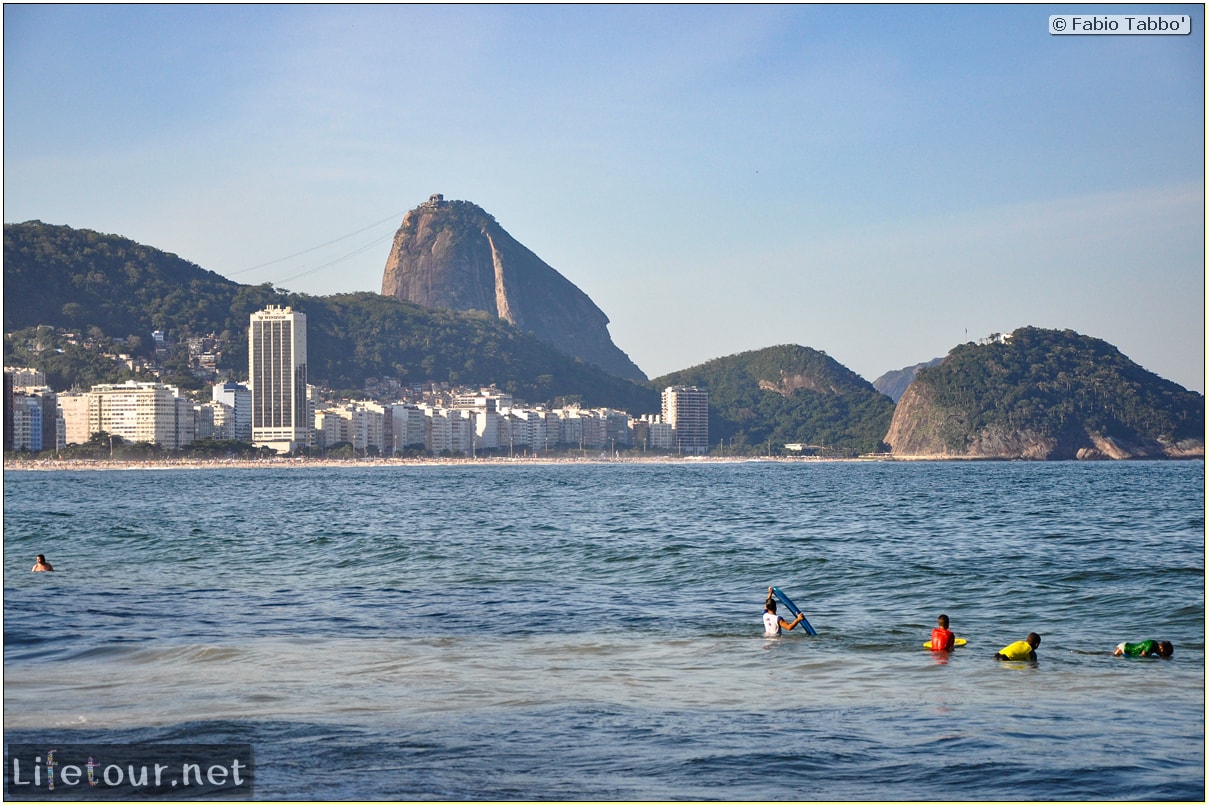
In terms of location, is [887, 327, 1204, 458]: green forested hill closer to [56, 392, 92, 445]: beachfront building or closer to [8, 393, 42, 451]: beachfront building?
[56, 392, 92, 445]: beachfront building

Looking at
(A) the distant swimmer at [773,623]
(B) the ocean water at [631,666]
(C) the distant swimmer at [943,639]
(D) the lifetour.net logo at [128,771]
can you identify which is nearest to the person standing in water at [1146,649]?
(B) the ocean water at [631,666]

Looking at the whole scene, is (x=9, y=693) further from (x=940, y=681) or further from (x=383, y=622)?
(x=940, y=681)

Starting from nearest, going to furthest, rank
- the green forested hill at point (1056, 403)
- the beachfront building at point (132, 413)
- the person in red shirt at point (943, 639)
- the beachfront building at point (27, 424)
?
the person in red shirt at point (943, 639) → the beachfront building at point (27, 424) → the green forested hill at point (1056, 403) → the beachfront building at point (132, 413)

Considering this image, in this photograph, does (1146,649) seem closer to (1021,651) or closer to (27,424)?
(1021,651)

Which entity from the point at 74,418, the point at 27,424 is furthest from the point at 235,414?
the point at 27,424

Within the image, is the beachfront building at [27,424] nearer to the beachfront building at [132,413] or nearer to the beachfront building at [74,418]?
the beachfront building at [74,418]

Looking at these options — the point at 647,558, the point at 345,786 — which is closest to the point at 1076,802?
the point at 345,786
